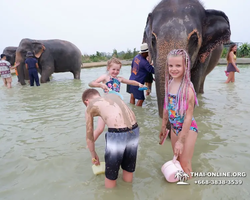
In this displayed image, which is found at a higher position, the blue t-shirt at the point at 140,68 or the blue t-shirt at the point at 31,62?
the blue t-shirt at the point at 140,68

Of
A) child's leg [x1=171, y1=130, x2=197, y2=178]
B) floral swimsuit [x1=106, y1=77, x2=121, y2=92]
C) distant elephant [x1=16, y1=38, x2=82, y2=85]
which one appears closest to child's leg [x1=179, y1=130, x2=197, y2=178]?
child's leg [x1=171, y1=130, x2=197, y2=178]

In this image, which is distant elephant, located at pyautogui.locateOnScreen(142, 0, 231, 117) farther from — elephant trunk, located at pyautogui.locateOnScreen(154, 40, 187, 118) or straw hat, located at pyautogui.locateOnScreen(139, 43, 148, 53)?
straw hat, located at pyautogui.locateOnScreen(139, 43, 148, 53)

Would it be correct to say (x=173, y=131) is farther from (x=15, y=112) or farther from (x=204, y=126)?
(x=15, y=112)

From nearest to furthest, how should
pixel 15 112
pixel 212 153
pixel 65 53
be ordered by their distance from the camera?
1. pixel 212 153
2. pixel 15 112
3. pixel 65 53

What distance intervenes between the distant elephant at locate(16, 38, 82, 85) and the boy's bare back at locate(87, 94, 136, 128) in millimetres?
9713

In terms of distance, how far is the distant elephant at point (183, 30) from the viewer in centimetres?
313

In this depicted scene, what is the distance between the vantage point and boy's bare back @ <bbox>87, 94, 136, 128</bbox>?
211cm

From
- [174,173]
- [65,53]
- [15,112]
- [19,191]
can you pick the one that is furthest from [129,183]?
[65,53]

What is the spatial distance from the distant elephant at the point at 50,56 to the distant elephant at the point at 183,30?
28.2 ft

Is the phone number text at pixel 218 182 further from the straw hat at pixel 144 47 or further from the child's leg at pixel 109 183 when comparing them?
the straw hat at pixel 144 47

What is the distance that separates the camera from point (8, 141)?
3463mm

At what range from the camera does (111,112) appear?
213 cm

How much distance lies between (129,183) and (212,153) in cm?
121

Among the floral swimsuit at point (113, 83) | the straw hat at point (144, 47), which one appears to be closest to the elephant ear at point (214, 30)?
the straw hat at point (144, 47)
